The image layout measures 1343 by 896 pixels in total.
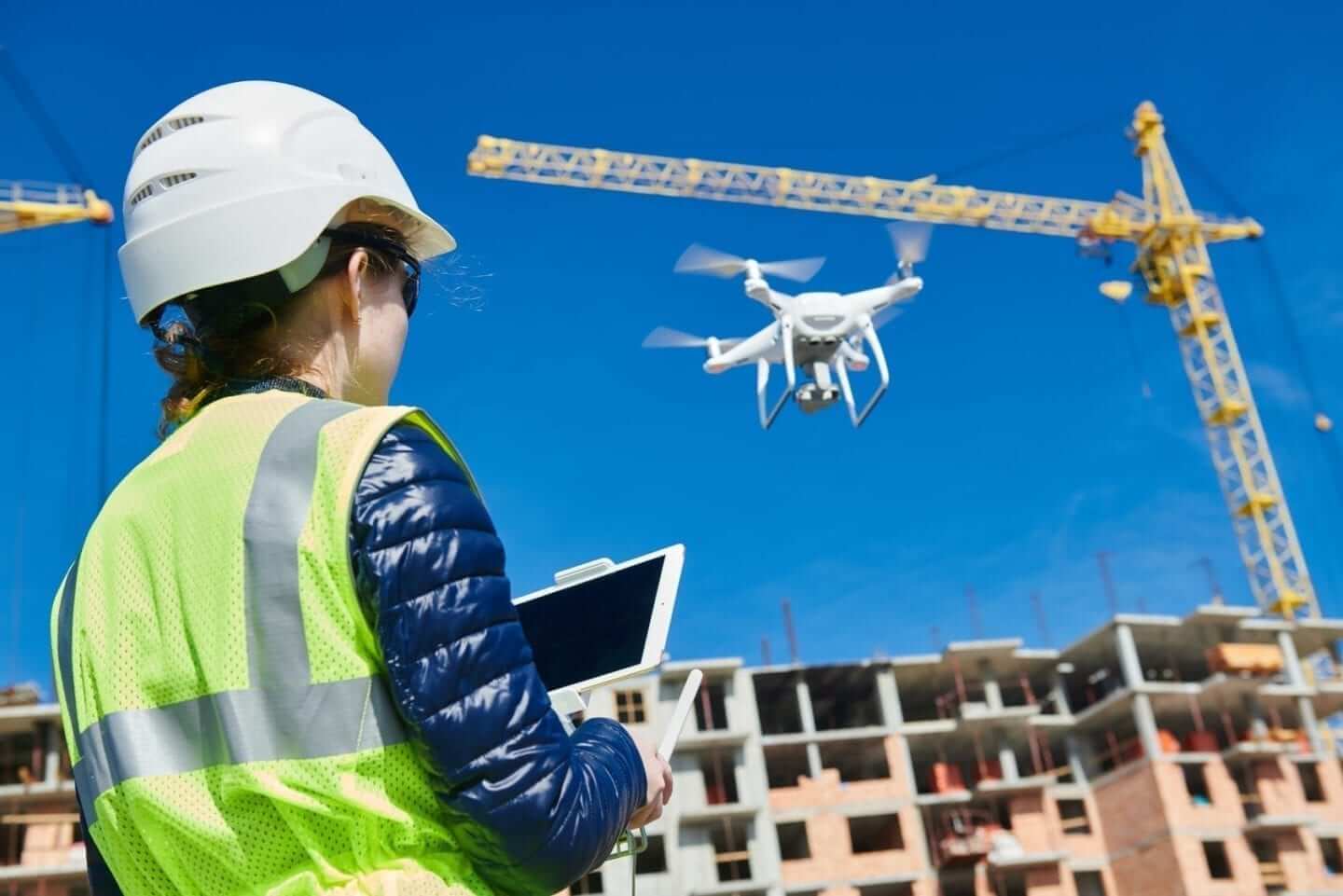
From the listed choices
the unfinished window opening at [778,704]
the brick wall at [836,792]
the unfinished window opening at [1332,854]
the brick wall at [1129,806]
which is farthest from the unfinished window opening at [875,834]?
the unfinished window opening at [1332,854]

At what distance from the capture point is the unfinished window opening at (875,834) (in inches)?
2185

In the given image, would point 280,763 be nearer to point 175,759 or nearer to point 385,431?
point 175,759

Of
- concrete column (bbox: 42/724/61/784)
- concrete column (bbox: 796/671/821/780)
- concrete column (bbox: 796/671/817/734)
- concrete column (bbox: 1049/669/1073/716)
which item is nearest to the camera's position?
concrete column (bbox: 42/724/61/784)

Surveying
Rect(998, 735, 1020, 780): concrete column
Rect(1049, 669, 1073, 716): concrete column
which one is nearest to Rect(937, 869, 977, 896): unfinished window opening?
Rect(998, 735, 1020, 780): concrete column

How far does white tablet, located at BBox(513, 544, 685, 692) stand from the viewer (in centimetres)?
253

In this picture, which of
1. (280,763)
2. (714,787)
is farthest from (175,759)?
(714,787)

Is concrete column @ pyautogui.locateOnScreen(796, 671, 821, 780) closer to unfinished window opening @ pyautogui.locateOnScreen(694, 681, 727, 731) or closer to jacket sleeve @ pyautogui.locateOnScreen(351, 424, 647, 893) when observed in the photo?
unfinished window opening @ pyautogui.locateOnScreen(694, 681, 727, 731)

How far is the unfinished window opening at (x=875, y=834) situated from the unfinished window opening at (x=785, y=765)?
298 cm

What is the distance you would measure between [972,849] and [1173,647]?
51.9ft

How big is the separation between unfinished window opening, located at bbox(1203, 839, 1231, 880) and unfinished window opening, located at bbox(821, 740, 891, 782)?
1289cm

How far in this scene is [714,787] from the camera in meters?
55.3

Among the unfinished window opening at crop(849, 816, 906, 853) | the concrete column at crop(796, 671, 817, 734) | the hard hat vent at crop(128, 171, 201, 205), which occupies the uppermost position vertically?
the concrete column at crop(796, 671, 817, 734)

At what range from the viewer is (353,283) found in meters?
2.19

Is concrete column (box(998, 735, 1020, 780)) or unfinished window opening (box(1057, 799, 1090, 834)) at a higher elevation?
concrete column (box(998, 735, 1020, 780))
